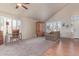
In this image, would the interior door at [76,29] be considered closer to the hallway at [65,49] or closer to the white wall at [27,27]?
the hallway at [65,49]

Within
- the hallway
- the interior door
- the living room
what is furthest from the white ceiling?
the hallway

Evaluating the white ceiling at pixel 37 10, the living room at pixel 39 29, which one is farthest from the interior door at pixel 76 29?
the white ceiling at pixel 37 10

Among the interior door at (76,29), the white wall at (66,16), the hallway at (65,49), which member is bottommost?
the hallway at (65,49)

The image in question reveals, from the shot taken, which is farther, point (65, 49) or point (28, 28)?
point (28, 28)

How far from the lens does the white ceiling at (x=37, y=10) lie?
254 centimetres

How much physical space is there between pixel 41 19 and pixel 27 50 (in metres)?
0.61

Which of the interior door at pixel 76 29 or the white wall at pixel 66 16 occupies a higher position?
the white wall at pixel 66 16

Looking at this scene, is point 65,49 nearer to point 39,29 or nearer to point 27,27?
point 39,29

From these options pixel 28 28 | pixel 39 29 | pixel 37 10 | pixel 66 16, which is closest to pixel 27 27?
pixel 28 28

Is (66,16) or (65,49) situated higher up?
(66,16)

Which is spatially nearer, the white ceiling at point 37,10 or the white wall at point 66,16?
the white ceiling at point 37,10

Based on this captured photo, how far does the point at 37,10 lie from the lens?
2.73 metres

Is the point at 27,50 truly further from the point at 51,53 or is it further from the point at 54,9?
the point at 54,9

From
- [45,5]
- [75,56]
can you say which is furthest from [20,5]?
[75,56]
